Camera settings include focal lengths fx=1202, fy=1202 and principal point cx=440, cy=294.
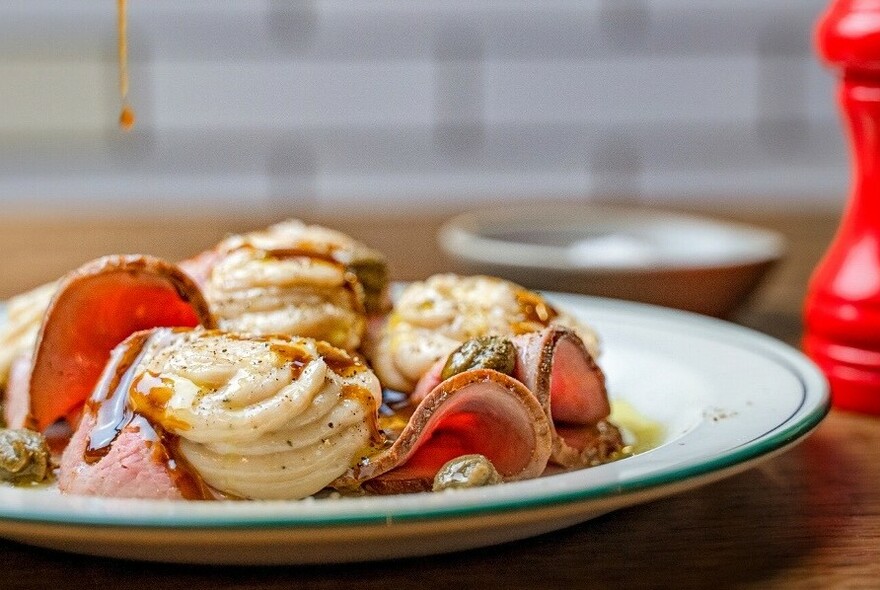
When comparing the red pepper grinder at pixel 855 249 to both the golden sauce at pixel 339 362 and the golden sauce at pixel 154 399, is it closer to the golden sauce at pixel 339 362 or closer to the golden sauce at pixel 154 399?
the golden sauce at pixel 339 362

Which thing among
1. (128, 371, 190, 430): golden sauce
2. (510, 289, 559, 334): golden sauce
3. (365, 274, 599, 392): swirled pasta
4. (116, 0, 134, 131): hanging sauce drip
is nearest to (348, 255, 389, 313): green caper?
(365, 274, 599, 392): swirled pasta

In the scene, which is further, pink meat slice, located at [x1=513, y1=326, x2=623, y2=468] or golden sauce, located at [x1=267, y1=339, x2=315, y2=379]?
pink meat slice, located at [x1=513, y1=326, x2=623, y2=468]

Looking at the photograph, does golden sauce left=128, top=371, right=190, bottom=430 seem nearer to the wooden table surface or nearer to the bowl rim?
the wooden table surface

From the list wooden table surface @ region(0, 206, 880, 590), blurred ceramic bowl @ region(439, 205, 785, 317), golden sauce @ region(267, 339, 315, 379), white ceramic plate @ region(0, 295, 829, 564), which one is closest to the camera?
white ceramic plate @ region(0, 295, 829, 564)

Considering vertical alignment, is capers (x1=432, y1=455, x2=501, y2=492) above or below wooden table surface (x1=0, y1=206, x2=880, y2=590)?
above

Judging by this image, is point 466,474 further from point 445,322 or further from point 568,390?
point 445,322

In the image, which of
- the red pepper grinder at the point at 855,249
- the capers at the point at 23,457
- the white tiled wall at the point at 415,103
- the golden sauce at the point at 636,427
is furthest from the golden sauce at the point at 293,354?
the white tiled wall at the point at 415,103
